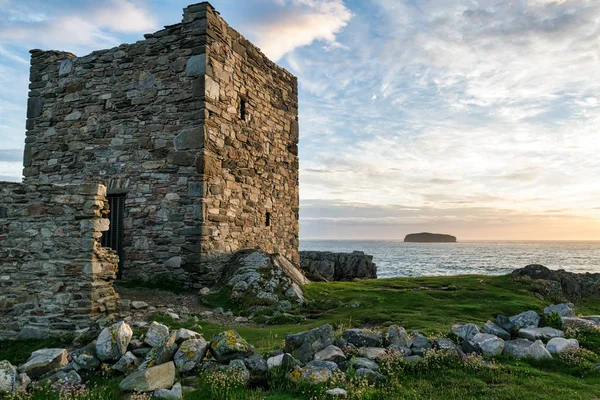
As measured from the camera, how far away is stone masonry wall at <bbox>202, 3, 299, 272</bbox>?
14820 millimetres

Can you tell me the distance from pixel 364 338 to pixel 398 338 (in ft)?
1.98

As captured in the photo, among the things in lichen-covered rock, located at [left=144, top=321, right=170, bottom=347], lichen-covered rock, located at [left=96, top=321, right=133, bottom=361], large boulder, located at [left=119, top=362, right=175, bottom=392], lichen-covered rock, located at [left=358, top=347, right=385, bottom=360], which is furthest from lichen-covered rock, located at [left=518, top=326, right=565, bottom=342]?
A: lichen-covered rock, located at [left=96, top=321, right=133, bottom=361]

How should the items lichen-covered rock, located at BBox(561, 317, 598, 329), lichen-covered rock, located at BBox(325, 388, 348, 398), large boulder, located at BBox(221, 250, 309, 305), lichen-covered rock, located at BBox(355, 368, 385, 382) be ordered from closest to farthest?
1. lichen-covered rock, located at BBox(325, 388, 348, 398)
2. lichen-covered rock, located at BBox(355, 368, 385, 382)
3. lichen-covered rock, located at BBox(561, 317, 598, 329)
4. large boulder, located at BBox(221, 250, 309, 305)

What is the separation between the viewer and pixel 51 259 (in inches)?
397

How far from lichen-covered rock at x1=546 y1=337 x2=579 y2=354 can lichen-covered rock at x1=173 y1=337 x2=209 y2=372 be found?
19.9 feet

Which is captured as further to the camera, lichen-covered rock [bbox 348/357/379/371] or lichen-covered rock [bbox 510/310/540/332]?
lichen-covered rock [bbox 510/310/540/332]

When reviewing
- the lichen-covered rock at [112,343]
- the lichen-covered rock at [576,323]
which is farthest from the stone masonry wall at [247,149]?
the lichen-covered rock at [576,323]

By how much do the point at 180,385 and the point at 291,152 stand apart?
15.4m

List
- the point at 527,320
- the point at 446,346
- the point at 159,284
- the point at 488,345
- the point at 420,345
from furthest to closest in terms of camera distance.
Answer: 1. the point at 159,284
2. the point at 527,320
3. the point at 488,345
4. the point at 420,345
5. the point at 446,346

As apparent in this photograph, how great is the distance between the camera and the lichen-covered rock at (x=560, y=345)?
23.7 ft

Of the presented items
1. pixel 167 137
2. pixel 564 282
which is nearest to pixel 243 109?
pixel 167 137

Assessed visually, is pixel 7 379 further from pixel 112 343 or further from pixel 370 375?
pixel 370 375

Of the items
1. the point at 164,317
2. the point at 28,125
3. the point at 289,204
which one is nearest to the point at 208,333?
the point at 164,317

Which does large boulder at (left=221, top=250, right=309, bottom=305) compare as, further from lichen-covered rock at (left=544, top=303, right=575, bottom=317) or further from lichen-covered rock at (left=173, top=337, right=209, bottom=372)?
lichen-covered rock at (left=544, top=303, right=575, bottom=317)
